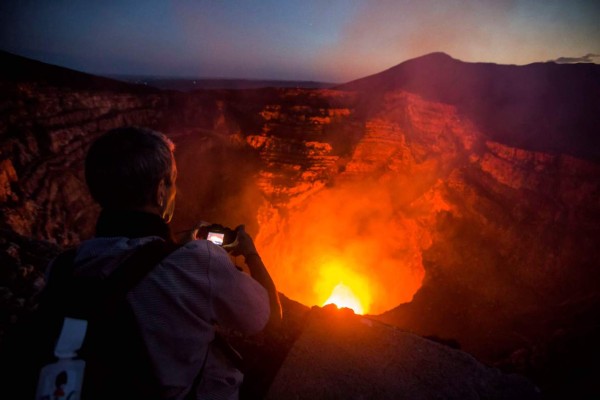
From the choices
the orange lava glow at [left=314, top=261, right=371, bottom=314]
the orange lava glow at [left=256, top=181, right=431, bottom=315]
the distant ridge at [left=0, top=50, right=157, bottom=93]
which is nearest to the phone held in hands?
the distant ridge at [left=0, top=50, right=157, bottom=93]

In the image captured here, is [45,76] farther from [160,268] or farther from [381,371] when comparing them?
[381,371]

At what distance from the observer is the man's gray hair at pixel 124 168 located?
4.61ft

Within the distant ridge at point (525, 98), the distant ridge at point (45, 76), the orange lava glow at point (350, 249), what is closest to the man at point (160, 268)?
the distant ridge at point (45, 76)

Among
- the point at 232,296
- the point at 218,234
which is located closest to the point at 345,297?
the point at 218,234

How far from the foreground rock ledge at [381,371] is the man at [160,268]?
6.11 ft

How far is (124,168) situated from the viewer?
1.40 m

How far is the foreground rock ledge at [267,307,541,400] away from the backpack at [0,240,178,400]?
89.5 inches

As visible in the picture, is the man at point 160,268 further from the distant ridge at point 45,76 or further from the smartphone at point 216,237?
the distant ridge at point 45,76

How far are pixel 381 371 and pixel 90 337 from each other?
9.97 ft

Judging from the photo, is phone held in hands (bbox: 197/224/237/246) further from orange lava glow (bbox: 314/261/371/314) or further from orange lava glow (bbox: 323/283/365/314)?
orange lava glow (bbox: 323/283/365/314)

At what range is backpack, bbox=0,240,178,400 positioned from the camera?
1.06m

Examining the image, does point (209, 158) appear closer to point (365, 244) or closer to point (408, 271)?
point (365, 244)

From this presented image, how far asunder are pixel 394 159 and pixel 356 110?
313cm

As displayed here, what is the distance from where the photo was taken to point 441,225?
41.2 feet
